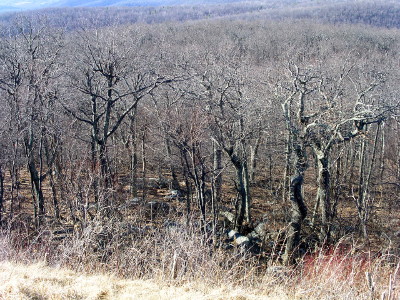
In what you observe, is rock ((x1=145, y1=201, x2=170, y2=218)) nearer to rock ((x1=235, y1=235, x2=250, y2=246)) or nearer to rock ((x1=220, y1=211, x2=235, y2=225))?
rock ((x1=220, y1=211, x2=235, y2=225))

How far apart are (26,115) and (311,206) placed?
12997mm

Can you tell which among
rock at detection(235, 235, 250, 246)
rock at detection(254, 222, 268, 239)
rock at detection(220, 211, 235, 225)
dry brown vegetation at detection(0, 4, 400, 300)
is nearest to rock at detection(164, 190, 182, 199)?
dry brown vegetation at detection(0, 4, 400, 300)

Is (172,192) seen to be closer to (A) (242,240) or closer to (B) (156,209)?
(B) (156,209)

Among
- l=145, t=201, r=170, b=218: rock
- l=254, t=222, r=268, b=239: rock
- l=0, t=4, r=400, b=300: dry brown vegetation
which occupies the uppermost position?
l=0, t=4, r=400, b=300: dry brown vegetation

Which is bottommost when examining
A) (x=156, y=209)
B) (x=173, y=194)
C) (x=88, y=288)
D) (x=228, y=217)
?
(x=228, y=217)

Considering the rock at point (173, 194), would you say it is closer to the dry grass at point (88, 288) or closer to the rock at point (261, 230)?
the rock at point (261, 230)

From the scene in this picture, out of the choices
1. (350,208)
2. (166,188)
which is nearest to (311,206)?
(350,208)

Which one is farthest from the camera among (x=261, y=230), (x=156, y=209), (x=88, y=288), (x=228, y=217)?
(x=156, y=209)

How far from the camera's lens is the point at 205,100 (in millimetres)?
12883

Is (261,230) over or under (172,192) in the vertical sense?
under

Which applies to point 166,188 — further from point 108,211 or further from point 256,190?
point 108,211

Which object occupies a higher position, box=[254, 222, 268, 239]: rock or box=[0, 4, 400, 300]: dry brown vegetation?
box=[0, 4, 400, 300]: dry brown vegetation

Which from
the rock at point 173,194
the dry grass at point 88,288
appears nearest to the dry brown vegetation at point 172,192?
the dry grass at point 88,288

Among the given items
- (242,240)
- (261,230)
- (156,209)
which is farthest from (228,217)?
A: (156,209)
